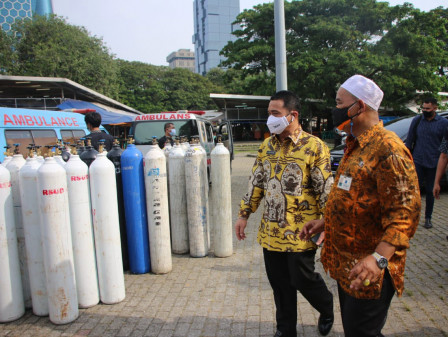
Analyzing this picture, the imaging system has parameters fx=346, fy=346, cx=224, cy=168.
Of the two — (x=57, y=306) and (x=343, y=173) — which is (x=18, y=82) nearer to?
(x=57, y=306)

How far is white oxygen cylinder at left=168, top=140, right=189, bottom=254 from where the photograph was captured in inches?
184

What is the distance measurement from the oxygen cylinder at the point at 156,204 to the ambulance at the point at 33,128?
225cm

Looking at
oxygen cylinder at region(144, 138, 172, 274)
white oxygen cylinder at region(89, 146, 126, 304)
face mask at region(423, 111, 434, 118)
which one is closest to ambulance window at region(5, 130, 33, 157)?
oxygen cylinder at region(144, 138, 172, 274)

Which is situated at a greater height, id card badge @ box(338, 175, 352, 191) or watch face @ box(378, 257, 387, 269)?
id card badge @ box(338, 175, 352, 191)

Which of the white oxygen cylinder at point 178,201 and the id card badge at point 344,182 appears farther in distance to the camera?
the white oxygen cylinder at point 178,201

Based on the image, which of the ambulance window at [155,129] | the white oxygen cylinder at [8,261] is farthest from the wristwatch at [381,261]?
the ambulance window at [155,129]

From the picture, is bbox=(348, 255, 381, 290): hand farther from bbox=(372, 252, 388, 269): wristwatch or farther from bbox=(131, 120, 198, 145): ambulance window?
bbox=(131, 120, 198, 145): ambulance window

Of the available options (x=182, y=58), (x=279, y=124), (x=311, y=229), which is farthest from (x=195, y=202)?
(x=182, y=58)

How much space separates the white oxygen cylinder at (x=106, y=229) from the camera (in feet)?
11.1

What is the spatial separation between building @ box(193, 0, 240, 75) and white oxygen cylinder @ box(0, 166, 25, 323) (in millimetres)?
127969

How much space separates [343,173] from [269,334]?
5.75 feet

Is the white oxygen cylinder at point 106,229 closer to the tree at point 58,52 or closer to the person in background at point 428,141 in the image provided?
the person in background at point 428,141

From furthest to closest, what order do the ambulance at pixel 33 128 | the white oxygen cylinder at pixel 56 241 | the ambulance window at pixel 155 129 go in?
the ambulance window at pixel 155 129 → the ambulance at pixel 33 128 → the white oxygen cylinder at pixel 56 241

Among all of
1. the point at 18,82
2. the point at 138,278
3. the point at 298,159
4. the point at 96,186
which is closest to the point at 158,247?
the point at 138,278
